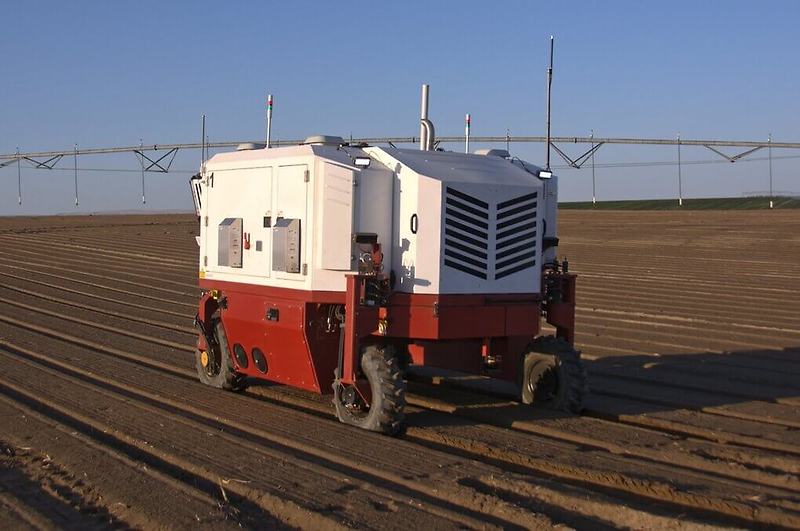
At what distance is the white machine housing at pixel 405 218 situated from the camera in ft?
27.8

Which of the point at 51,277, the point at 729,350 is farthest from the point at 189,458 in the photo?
the point at 51,277

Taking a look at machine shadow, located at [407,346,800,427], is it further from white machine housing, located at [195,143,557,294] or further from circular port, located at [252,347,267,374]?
circular port, located at [252,347,267,374]

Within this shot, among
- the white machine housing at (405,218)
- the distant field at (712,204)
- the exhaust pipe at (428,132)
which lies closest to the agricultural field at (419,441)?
the white machine housing at (405,218)

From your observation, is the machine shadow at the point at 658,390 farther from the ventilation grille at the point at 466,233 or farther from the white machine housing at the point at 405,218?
the ventilation grille at the point at 466,233

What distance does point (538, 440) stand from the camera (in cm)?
793

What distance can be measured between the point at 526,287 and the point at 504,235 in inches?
21.0

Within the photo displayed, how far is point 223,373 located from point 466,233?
10.6 feet

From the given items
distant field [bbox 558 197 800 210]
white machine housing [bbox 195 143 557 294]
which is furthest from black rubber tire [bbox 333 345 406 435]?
distant field [bbox 558 197 800 210]

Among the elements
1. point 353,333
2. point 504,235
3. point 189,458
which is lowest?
point 189,458

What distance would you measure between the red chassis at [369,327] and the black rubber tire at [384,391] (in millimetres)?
140

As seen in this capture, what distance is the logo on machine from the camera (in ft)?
27.9

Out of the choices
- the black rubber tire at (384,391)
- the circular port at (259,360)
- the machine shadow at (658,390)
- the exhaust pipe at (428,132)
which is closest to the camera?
the black rubber tire at (384,391)

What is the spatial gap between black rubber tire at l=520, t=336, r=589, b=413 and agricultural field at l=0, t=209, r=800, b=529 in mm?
163

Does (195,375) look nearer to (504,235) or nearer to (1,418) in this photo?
(1,418)
